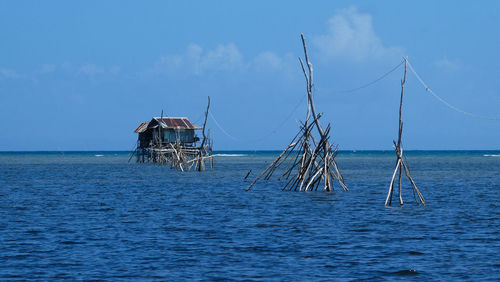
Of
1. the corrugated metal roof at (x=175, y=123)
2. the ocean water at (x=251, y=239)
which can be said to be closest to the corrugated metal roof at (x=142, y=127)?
the corrugated metal roof at (x=175, y=123)

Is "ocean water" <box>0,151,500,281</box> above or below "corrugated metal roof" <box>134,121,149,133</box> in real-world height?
below

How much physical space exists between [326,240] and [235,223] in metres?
4.36

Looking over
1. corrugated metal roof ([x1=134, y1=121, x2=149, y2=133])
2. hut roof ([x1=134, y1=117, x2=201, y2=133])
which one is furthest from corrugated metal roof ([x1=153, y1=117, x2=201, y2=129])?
corrugated metal roof ([x1=134, y1=121, x2=149, y2=133])

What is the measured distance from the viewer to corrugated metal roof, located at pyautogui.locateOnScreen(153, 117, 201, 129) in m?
75.7

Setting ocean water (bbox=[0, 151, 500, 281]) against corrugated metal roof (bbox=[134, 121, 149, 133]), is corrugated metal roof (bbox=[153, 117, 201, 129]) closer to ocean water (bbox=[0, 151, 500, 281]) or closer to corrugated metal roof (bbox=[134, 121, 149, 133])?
corrugated metal roof (bbox=[134, 121, 149, 133])

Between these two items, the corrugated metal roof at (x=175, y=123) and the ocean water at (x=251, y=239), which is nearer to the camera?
the ocean water at (x=251, y=239)

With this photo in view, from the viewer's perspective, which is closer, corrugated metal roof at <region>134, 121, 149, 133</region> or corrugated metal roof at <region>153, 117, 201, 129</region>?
corrugated metal roof at <region>153, 117, 201, 129</region>

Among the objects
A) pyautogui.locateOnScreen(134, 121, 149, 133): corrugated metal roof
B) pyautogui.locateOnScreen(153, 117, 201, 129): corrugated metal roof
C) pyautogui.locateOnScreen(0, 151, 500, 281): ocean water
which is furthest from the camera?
pyautogui.locateOnScreen(134, 121, 149, 133): corrugated metal roof

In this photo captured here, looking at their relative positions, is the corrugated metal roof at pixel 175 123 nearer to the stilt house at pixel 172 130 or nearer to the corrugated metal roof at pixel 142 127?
the stilt house at pixel 172 130

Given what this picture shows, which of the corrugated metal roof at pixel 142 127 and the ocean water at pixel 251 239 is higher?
the corrugated metal roof at pixel 142 127

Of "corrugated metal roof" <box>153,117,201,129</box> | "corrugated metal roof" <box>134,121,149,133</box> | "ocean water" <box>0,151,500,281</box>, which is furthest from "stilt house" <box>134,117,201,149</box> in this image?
"ocean water" <box>0,151,500,281</box>

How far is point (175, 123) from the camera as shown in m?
77.4

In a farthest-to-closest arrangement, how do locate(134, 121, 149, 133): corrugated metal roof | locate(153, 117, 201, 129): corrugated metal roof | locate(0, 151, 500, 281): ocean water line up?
locate(134, 121, 149, 133): corrugated metal roof
locate(153, 117, 201, 129): corrugated metal roof
locate(0, 151, 500, 281): ocean water

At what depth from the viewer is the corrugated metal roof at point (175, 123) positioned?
75713mm
